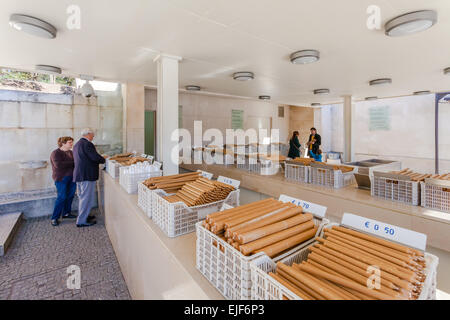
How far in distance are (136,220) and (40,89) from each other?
433 centimetres

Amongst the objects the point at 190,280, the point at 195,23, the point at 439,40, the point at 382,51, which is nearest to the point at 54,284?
the point at 190,280

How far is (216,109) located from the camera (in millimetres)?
7398

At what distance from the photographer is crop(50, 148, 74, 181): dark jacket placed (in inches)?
151

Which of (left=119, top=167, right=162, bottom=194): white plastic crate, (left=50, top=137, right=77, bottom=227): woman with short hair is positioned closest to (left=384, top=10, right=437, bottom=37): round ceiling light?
(left=119, top=167, right=162, bottom=194): white plastic crate

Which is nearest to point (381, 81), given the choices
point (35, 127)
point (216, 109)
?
point (216, 109)

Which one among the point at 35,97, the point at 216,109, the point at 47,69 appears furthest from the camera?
the point at 216,109

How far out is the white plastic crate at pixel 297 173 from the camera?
3.22m

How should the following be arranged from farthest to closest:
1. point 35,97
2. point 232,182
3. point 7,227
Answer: point 35,97
point 7,227
point 232,182

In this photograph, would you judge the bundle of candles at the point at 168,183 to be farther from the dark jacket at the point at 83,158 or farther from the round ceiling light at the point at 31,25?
the dark jacket at the point at 83,158

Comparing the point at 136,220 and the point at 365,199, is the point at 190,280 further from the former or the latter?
the point at 365,199

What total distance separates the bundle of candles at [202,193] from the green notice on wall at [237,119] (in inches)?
247

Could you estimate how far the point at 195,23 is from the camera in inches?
91.4

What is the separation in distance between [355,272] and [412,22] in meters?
2.52

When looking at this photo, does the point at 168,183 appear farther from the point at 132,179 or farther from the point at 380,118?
the point at 380,118
